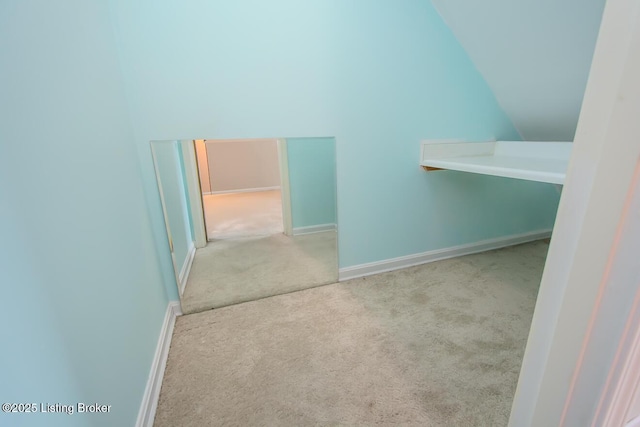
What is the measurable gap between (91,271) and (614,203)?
1.10 m

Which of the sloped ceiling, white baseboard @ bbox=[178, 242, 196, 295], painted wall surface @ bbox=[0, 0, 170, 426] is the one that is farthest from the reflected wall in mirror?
the sloped ceiling

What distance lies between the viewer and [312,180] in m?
1.99

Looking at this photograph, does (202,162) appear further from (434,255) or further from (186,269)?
(434,255)

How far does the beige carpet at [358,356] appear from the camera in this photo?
1.03m

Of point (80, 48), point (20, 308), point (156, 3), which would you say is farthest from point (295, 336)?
point (156, 3)

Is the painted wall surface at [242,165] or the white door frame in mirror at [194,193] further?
the painted wall surface at [242,165]

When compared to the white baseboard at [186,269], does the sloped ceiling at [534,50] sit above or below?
above

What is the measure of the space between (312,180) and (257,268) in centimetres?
81

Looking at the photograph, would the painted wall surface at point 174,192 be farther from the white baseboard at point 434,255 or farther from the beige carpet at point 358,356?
the white baseboard at point 434,255

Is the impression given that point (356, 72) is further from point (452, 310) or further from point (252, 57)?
point (452, 310)

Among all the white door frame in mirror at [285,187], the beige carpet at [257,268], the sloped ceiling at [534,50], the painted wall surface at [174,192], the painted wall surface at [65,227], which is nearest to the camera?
the painted wall surface at [65,227]

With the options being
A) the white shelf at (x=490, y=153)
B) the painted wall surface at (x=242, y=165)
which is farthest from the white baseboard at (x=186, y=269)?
the white shelf at (x=490, y=153)

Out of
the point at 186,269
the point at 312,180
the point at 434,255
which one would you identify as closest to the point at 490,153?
the point at 434,255

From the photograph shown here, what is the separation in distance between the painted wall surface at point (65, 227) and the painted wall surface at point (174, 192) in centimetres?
39
